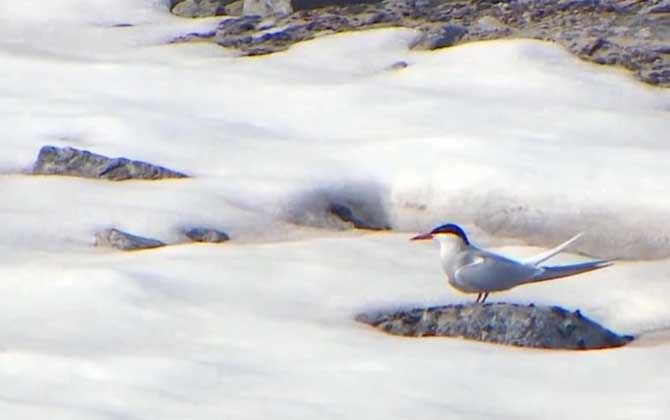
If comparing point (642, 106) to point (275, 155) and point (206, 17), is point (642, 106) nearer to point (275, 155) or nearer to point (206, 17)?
point (275, 155)

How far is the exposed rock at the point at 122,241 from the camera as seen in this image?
7785mm

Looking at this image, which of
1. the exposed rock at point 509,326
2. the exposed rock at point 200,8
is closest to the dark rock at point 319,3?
the exposed rock at point 200,8

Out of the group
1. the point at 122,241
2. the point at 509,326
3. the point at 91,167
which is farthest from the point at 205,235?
the point at 509,326

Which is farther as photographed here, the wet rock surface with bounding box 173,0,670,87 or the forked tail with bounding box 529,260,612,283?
the wet rock surface with bounding box 173,0,670,87

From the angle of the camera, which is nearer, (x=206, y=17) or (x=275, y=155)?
(x=275, y=155)

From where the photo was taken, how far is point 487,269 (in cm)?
703

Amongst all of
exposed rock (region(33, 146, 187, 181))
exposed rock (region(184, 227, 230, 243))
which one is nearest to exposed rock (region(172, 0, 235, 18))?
exposed rock (region(33, 146, 187, 181))

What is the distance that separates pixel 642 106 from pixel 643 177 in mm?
1948

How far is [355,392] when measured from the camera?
18.6ft

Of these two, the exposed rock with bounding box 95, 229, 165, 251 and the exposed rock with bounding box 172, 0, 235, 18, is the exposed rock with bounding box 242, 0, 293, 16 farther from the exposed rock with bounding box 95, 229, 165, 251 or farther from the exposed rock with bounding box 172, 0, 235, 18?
the exposed rock with bounding box 95, 229, 165, 251

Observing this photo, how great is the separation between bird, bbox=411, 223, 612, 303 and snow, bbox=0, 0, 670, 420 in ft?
0.70

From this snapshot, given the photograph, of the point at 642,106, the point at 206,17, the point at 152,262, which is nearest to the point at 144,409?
the point at 152,262

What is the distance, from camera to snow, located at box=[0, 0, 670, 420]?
5746mm

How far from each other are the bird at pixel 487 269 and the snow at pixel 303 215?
0.21 m
